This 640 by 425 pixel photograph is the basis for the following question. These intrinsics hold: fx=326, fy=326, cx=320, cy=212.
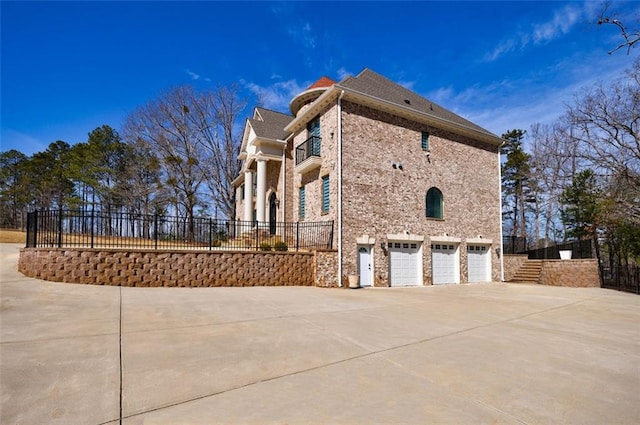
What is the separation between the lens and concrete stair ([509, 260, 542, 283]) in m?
19.7

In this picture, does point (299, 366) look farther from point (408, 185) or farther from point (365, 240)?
point (408, 185)

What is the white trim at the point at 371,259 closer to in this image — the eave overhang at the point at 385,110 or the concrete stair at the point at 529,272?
the eave overhang at the point at 385,110

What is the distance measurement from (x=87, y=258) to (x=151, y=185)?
21121mm

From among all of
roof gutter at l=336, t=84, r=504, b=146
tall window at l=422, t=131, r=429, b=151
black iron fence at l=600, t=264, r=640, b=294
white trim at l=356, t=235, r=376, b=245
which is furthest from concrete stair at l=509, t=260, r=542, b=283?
white trim at l=356, t=235, r=376, b=245

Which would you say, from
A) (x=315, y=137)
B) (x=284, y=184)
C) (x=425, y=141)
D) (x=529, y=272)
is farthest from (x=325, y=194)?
(x=529, y=272)

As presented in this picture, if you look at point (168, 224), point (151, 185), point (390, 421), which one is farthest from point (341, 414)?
point (151, 185)

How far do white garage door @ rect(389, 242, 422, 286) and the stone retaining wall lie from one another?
3.43m

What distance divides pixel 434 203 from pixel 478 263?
4.93 meters

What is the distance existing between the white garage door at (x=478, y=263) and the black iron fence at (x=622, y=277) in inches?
215

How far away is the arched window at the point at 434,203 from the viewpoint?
17.9 m

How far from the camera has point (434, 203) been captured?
18.1m

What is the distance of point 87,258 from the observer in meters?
9.88

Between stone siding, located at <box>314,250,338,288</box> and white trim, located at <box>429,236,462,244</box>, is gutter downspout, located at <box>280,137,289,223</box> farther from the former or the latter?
white trim, located at <box>429,236,462,244</box>

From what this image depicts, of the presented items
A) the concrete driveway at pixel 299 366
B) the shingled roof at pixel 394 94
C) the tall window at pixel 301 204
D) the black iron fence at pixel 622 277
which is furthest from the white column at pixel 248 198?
the black iron fence at pixel 622 277
